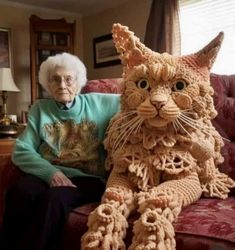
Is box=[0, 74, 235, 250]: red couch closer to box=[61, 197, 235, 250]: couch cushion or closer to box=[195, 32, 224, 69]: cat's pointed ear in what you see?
box=[61, 197, 235, 250]: couch cushion

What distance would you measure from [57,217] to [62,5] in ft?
10.3

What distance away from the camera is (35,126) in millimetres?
1686

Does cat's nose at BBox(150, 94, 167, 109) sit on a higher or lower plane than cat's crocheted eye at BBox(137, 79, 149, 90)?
lower

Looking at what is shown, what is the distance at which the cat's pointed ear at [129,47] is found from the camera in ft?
4.44

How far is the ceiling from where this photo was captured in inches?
154

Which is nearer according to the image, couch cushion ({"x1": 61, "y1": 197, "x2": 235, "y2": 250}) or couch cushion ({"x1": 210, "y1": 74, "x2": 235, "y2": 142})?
couch cushion ({"x1": 61, "y1": 197, "x2": 235, "y2": 250})

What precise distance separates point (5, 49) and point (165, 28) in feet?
5.32

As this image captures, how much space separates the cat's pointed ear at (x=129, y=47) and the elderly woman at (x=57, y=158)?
363 millimetres

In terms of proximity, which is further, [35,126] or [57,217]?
[35,126]

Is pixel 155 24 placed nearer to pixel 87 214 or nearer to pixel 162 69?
pixel 162 69

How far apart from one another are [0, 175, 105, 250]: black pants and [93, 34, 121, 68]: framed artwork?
251 centimetres

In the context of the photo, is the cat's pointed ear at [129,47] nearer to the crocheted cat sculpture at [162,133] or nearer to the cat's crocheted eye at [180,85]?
the crocheted cat sculpture at [162,133]

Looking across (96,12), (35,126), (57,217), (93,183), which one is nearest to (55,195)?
(57,217)

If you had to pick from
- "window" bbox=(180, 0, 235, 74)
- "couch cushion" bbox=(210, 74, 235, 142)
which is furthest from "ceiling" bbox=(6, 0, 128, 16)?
A: "couch cushion" bbox=(210, 74, 235, 142)
